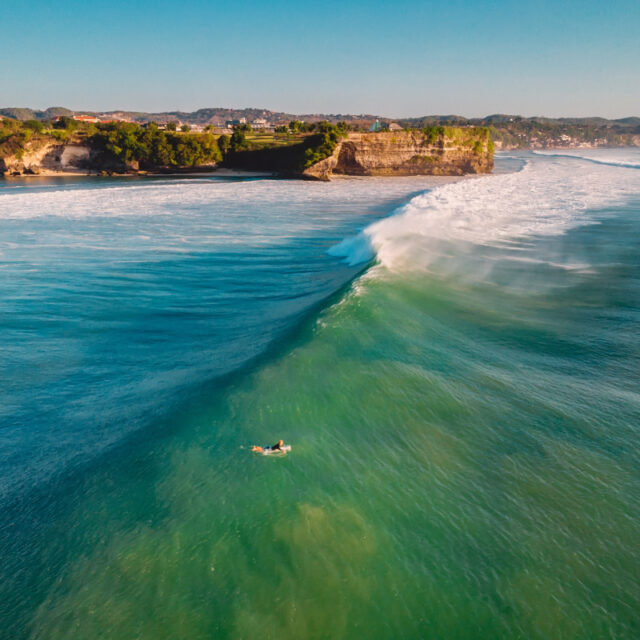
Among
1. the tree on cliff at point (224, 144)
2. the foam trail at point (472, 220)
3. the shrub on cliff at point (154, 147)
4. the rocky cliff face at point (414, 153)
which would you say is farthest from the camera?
the tree on cliff at point (224, 144)

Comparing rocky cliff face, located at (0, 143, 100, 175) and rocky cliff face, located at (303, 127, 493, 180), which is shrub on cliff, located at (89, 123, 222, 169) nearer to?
rocky cliff face, located at (0, 143, 100, 175)

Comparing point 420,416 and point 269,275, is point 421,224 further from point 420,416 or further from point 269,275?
point 420,416

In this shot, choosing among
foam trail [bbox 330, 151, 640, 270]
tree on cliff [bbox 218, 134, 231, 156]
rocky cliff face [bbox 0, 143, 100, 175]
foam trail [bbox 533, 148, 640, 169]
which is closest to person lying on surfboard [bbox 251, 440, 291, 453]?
foam trail [bbox 330, 151, 640, 270]

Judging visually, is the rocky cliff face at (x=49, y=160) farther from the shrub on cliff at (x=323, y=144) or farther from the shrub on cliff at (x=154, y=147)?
the shrub on cliff at (x=323, y=144)

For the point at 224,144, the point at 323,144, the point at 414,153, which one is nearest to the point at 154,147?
the point at 224,144

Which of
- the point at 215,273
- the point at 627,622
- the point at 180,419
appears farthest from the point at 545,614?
the point at 215,273

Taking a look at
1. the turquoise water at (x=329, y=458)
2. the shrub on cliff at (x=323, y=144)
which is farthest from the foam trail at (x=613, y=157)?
the turquoise water at (x=329, y=458)

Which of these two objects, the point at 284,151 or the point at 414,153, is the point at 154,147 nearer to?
the point at 284,151
